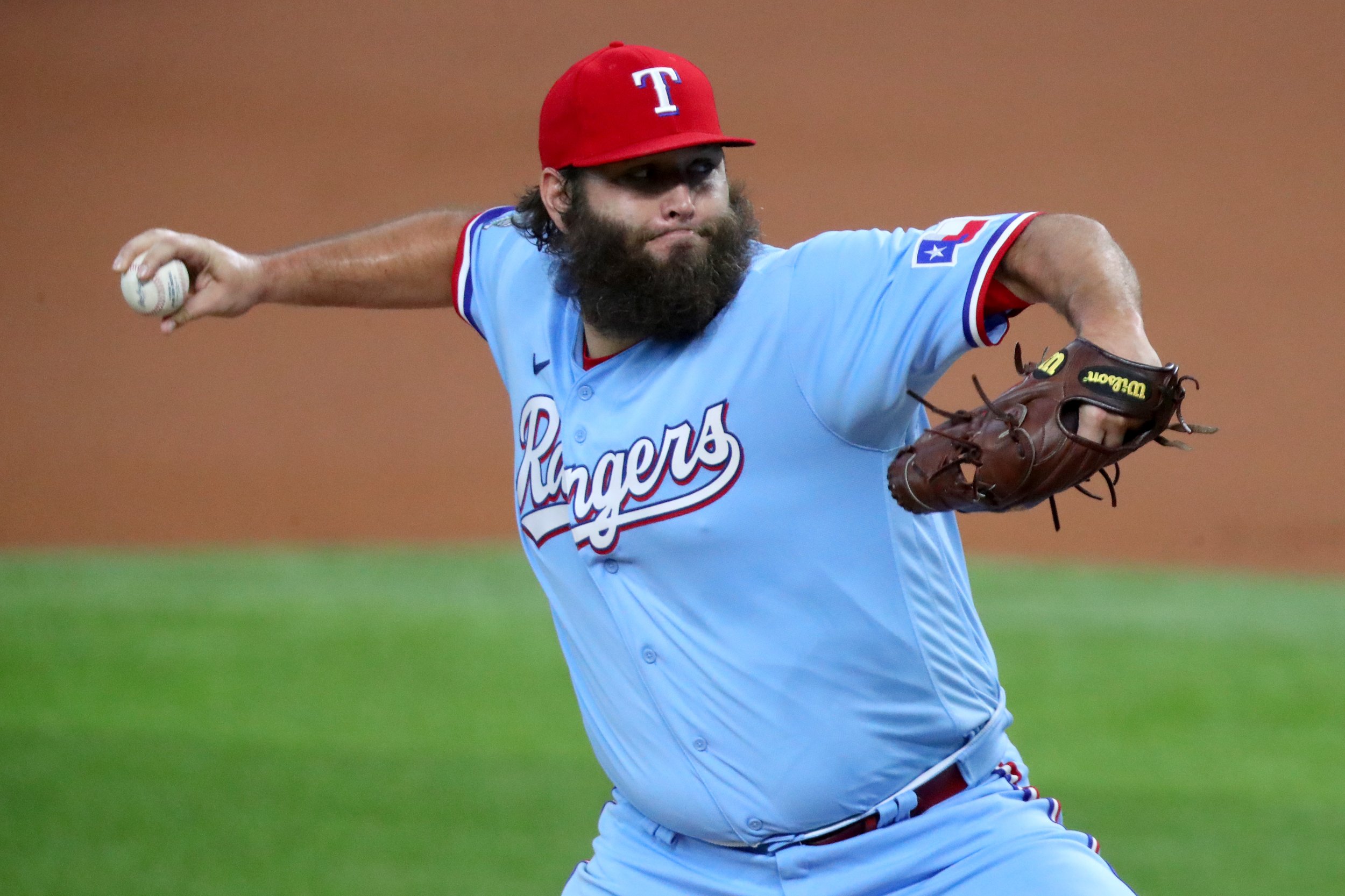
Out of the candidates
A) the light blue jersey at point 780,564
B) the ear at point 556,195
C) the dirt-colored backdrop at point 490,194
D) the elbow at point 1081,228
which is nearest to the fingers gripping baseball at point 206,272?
the ear at point 556,195

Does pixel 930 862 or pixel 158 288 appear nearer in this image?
pixel 930 862

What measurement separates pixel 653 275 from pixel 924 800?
1.05 meters

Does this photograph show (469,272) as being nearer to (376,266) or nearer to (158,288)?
(376,266)

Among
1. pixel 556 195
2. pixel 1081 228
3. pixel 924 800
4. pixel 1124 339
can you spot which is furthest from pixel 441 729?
pixel 1124 339

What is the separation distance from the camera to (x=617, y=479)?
2.70 metres

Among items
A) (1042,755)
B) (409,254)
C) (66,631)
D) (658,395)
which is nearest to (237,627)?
(66,631)

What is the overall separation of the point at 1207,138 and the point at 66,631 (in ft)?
35.5

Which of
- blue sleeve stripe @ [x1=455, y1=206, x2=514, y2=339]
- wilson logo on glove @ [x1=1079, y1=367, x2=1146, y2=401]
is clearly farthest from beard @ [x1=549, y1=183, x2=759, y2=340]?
wilson logo on glove @ [x1=1079, y1=367, x2=1146, y2=401]

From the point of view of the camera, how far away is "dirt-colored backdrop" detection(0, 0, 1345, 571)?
11922 mm

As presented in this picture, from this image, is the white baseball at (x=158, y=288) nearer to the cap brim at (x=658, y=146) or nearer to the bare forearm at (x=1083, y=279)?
the cap brim at (x=658, y=146)

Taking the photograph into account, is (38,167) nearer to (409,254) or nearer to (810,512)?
(409,254)

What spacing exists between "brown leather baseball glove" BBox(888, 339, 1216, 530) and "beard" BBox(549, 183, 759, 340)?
2.01 ft

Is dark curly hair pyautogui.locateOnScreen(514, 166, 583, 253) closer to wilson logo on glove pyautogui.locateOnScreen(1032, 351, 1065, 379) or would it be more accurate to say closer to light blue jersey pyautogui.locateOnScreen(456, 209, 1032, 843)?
light blue jersey pyautogui.locateOnScreen(456, 209, 1032, 843)

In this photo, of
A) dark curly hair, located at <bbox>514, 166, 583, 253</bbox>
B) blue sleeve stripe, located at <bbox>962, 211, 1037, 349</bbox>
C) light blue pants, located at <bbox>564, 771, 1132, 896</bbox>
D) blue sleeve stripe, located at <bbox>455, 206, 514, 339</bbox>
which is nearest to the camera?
blue sleeve stripe, located at <bbox>962, 211, 1037, 349</bbox>
